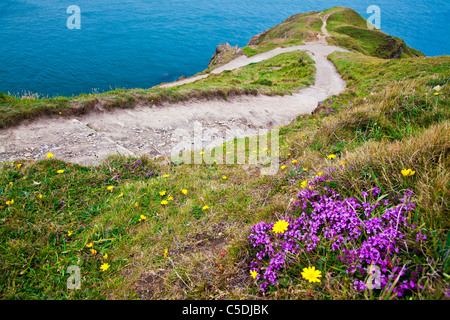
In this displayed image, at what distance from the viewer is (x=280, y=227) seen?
253 centimetres

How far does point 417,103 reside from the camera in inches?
200

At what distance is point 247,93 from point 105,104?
371 inches

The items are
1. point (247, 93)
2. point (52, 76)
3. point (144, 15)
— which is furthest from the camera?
point (144, 15)

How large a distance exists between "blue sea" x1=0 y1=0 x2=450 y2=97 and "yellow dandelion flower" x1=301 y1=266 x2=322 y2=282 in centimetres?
2505

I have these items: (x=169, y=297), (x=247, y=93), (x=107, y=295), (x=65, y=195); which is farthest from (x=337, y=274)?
(x=247, y=93)

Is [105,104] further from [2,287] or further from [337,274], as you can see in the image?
[337,274]

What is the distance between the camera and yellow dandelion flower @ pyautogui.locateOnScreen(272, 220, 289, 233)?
2486 mm

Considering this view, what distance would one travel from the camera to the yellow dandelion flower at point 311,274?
1.90 meters

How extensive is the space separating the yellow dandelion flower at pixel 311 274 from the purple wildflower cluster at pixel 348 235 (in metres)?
0.23
